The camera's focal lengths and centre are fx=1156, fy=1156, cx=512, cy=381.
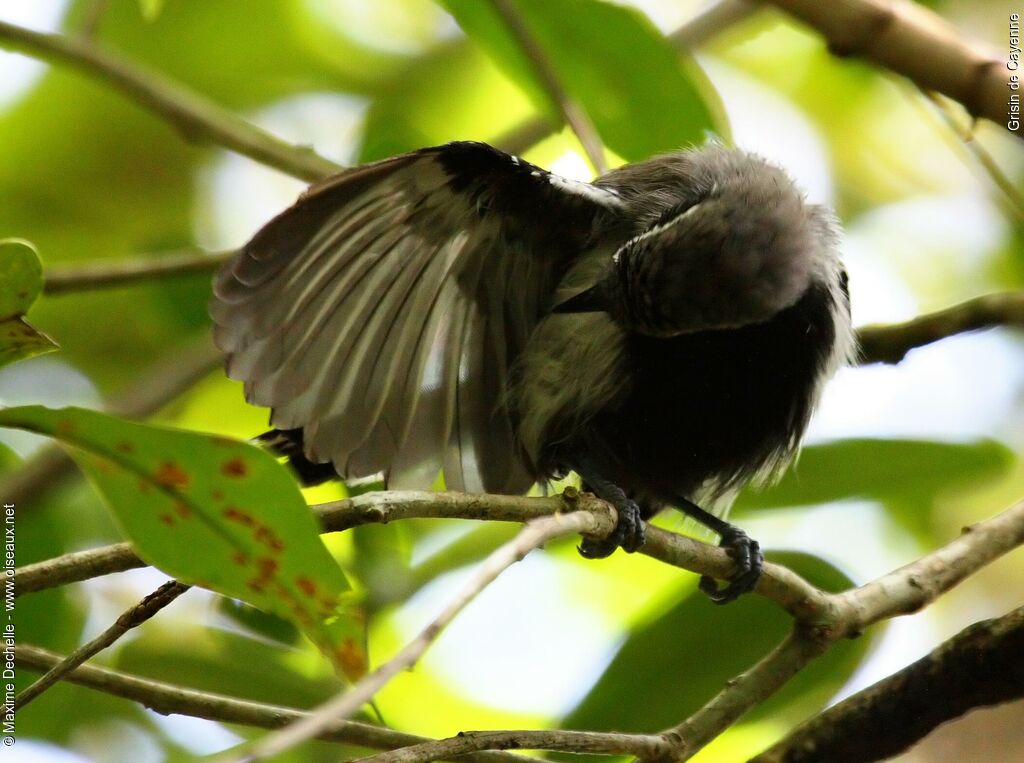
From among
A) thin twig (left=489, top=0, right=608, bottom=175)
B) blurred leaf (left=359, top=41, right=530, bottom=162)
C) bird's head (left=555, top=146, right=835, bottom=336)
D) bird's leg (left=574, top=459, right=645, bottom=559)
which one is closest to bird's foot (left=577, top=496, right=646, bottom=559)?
bird's leg (left=574, top=459, right=645, bottom=559)

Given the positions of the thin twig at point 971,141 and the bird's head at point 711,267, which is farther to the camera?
the bird's head at point 711,267

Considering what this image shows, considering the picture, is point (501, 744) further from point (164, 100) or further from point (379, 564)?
point (164, 100)

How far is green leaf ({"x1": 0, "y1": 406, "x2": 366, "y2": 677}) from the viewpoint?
135 cm

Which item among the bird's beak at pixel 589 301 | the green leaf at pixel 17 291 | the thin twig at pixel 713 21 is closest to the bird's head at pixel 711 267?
the bird's beak at pixel 589 301

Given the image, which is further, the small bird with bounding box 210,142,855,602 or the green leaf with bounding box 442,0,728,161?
the green leaf with bounding box 442,0,728,161

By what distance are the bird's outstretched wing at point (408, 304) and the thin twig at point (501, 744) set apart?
95 cm

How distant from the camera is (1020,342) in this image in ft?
11.2

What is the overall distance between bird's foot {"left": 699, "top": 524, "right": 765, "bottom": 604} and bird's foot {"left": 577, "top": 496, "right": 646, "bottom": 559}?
0.69 feet

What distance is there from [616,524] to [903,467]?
0.89 m

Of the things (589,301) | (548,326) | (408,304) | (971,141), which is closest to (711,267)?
(589,301)

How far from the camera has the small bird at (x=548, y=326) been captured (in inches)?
95.2

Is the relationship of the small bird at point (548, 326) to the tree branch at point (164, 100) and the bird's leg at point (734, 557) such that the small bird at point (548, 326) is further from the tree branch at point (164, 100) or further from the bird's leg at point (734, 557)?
the tree branch at point (164, 100)

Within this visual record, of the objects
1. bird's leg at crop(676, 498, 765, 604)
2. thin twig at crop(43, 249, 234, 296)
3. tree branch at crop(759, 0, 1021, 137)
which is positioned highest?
thin twig at crop(43, 249, 234, 296)

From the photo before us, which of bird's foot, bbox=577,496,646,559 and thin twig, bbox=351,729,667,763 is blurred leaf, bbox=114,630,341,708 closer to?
bird's foot, bbox=577,496,646,559
